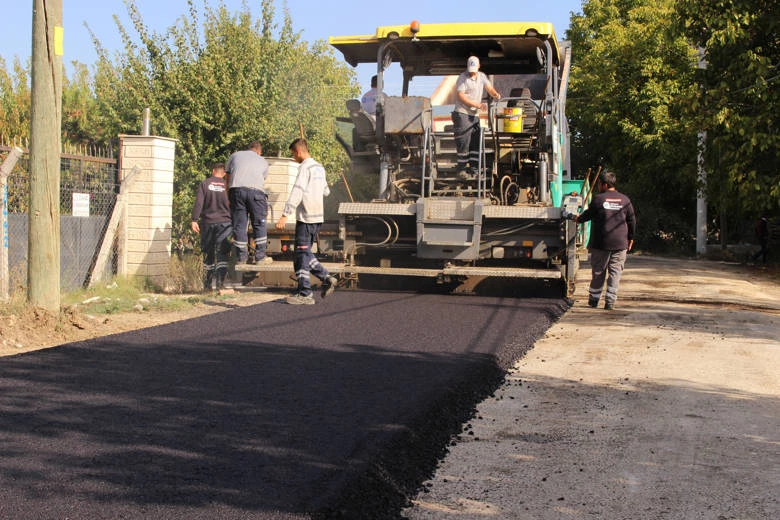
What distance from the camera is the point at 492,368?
21.5 ft

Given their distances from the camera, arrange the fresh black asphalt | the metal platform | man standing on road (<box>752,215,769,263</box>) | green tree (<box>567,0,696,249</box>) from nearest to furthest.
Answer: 1. the fresh black asphalt
2. the metal platform
3. man standing on road (<box>752,215,769,263</box>)
4. green tree (<box>567,0,696,249</box>)

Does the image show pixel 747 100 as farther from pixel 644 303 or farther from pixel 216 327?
pixel 216 327

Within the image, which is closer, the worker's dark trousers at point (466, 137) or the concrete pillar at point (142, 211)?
the worker's dark trousers at point (466, 137)

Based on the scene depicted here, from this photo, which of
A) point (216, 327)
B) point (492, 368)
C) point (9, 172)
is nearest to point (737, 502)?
point (492, 368)

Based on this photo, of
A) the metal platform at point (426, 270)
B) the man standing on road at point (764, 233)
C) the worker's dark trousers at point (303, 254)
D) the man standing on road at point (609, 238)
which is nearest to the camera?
the worker's dark trousers at point (303, 254)

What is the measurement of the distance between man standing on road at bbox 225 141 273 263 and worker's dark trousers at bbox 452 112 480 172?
2391 millimetres

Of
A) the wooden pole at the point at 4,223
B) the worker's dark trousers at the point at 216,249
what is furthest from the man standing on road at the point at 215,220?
the wooden pole at the point at 4,223

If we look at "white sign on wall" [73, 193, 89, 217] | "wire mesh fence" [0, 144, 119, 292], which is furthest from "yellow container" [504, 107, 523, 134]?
"white sign on wall" [73, 193, 89, 217]

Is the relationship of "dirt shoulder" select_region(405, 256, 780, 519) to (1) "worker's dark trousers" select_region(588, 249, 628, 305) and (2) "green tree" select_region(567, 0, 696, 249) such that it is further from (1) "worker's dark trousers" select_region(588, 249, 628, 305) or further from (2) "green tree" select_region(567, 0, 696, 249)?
(2) "green tree" select_region(567, 0, 696, 249)

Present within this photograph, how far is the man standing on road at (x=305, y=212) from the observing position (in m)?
9.74

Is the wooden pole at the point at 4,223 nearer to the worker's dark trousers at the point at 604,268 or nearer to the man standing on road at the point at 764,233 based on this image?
the worker's dark trousers at the point at 604,268

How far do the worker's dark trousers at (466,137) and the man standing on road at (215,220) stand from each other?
Result: 2.92 m

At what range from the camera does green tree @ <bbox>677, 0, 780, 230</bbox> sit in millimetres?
16625

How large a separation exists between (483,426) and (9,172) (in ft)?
20.2
